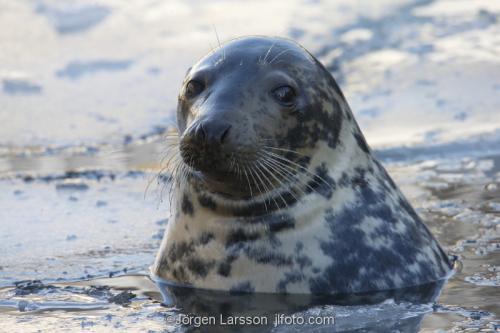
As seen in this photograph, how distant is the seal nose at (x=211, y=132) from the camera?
13.9 ft

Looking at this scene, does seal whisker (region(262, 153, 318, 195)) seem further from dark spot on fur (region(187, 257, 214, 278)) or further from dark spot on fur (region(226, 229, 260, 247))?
dark spot on fur (region(187, 257, 214, 278))

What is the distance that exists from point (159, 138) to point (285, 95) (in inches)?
148

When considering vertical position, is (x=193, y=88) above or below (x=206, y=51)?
above

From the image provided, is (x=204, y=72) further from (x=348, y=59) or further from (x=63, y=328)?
(x=348, y=59)

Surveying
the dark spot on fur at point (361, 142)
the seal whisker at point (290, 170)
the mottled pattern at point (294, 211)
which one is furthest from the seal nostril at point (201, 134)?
the dark spot on fur at point (361, 142)

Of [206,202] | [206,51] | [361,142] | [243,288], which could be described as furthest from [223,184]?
[206,51]

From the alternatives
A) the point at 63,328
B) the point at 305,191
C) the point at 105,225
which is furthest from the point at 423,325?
the point at 105,225

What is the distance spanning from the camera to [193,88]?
4734mm

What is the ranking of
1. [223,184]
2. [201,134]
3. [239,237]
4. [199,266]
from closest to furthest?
[201,134] < [223,184] < [239,237] < [199,266]

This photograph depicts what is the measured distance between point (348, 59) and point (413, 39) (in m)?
0.69

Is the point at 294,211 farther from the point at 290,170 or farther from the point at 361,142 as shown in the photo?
the point at 361,142

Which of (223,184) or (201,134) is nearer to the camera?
(201,134)

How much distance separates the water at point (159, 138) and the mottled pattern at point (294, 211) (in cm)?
12

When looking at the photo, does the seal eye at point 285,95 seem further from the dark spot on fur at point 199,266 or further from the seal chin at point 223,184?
the dark spot on fur at point 199,266
